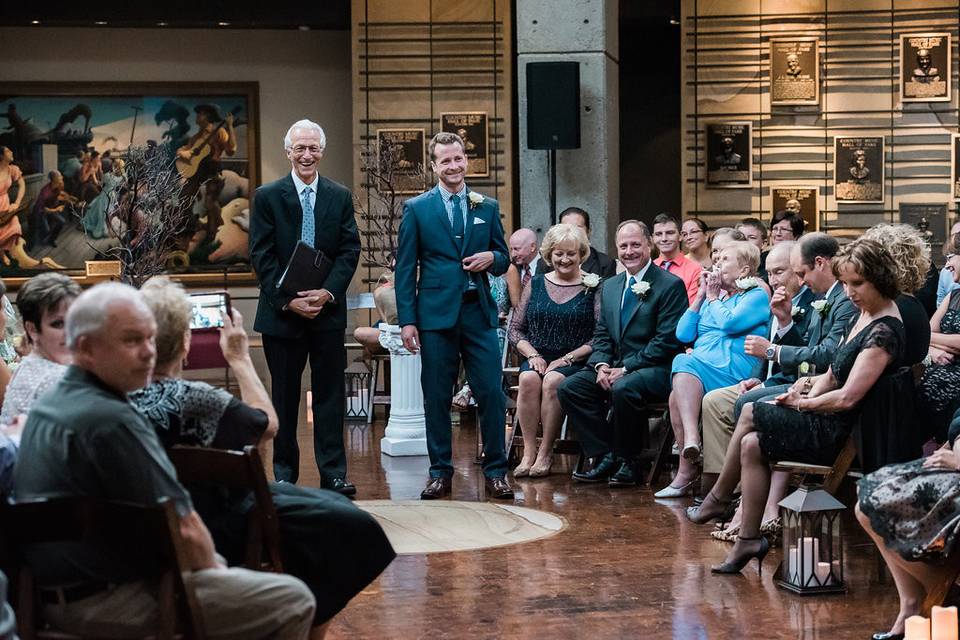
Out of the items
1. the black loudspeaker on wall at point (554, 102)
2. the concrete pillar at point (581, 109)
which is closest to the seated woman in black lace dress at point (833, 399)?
the black loudspeaker on wall at point (554, 102)

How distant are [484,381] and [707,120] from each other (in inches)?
270

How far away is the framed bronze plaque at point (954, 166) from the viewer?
1330cm

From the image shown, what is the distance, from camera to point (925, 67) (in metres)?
13.3

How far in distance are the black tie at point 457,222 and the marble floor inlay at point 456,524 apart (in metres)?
1.31

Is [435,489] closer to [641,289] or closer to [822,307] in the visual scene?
[641,289]

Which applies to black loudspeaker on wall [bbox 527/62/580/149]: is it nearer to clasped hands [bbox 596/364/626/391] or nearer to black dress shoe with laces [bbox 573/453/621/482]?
clasped hands [bbox 596/364/626/391]

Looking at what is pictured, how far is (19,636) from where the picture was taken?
315 cm

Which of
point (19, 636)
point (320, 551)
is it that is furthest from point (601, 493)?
point (19, 636)

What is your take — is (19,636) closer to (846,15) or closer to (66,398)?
(66,398)

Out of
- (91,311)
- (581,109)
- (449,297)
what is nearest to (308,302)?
(449,297)

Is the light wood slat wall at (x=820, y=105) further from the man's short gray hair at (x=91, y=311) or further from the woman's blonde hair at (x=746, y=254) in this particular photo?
the man's short gray hair at (x=91, y=311)

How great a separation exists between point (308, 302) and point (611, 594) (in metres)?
2.39

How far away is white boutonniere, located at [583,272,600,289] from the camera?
8195mm

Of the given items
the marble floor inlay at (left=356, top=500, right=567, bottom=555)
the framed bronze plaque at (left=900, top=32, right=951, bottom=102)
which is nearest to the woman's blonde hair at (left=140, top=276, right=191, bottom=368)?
the marble floor inlay at (left=356, top=500, right=567, bottom=555)
